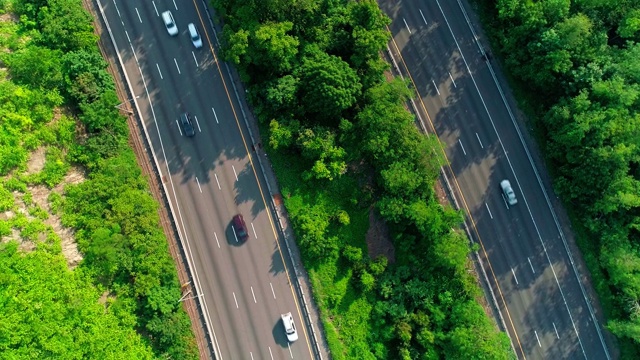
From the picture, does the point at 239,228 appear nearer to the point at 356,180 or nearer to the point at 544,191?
the point at 356,180

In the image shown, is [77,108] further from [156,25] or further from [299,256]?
[299,256]

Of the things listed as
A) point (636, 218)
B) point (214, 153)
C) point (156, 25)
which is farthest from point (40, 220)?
point (636, 218)

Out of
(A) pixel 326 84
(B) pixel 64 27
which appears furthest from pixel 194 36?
(A) pixel 326 84

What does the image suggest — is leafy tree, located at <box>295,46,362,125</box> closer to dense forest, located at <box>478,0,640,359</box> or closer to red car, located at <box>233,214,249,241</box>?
red car, located at <box>233,214,249,241</box>

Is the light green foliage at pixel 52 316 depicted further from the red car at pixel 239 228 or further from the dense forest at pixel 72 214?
the red car at pixel 239 228

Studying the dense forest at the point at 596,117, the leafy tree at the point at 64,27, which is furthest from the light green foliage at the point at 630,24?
the leafy tree at the point at 64,27

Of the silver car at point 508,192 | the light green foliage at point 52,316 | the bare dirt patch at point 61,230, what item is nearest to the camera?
the light green foliage at point 52,316
